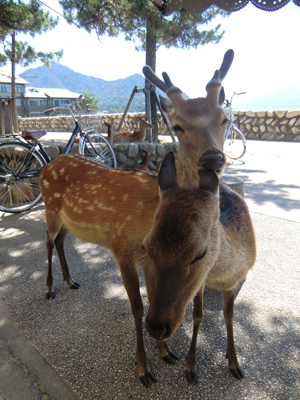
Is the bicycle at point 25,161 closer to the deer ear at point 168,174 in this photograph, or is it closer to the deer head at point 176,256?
the deer ear at point 168,174

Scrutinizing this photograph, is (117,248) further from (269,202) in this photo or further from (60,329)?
(269,202)

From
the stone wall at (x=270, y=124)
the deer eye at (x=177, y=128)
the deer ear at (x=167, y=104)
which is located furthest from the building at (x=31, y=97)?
the deer eye at (x=177, y=128)

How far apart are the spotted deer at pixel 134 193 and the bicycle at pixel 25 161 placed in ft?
6.16

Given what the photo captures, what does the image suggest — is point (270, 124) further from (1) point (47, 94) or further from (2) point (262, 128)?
(1) point (47, 94)

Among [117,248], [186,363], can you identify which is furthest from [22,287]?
[186,363]

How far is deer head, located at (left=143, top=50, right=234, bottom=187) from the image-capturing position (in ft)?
7.13

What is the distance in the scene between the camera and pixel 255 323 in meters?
2.32

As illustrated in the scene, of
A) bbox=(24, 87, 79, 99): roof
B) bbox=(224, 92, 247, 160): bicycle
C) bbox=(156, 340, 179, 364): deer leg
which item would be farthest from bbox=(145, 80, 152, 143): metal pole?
bbox=(24, 87, 79, 99): roof

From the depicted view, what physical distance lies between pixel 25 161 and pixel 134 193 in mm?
3600

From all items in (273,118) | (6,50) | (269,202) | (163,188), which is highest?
(6,50)

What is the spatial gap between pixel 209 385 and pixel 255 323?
0.76 m

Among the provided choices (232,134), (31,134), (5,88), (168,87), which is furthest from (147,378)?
(5,88)

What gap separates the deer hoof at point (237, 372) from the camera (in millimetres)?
1836

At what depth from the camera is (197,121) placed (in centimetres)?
225
